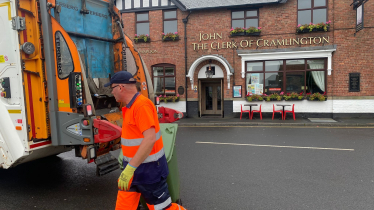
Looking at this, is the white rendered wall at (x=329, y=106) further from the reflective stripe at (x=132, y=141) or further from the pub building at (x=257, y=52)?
the reflective stripe at (x=132, y=141)

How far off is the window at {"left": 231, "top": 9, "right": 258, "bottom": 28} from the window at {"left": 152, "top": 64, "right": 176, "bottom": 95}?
4.10 m

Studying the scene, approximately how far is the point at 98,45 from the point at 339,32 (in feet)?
40.3

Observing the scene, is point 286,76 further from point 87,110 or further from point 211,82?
point 87,110

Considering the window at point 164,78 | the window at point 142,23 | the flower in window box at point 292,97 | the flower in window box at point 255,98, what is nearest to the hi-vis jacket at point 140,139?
the flower in window box at point 255,98

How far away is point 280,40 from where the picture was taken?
13719 mm

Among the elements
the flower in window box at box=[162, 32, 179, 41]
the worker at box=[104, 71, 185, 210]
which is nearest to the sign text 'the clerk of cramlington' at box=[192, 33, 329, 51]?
the flower in window box at box=[162, 32, 179, 41]

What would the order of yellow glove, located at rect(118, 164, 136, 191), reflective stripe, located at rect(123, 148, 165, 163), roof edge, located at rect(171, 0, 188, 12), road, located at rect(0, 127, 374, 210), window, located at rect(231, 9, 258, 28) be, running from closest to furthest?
1. yellow glove, located at rect(118, 164, 136, 191)
2. reflective stripe, located at rect(123, 148, 165, 163)
3. road, located at rect(0, 127, 374, 210)
4. window, located at rect(231, 9, 258, 28)
5. roof edge, located at rect(171, 0, 188, 12)

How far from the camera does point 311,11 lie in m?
13.4

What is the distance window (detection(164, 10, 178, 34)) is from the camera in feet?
49.1

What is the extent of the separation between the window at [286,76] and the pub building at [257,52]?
0.15 ft

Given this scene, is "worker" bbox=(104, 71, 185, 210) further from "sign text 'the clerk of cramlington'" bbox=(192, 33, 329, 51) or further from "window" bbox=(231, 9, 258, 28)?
"window" bbox=(231, 9, 258, 28)

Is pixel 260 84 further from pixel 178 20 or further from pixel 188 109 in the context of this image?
pixel 178 20

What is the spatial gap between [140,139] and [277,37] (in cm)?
1282

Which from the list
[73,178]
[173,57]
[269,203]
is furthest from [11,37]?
A: [173,57]
